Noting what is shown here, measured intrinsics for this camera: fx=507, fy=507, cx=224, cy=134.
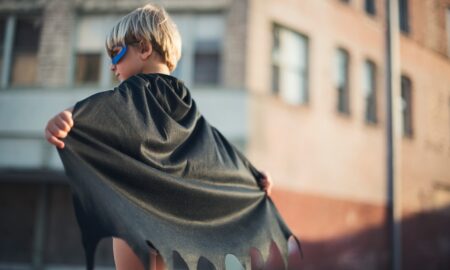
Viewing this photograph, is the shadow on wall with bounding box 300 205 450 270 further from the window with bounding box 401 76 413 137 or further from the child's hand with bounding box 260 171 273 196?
the child's hand with bounding box 260 171 273 196

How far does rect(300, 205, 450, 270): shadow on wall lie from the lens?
736 centimetres

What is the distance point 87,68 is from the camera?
965cm

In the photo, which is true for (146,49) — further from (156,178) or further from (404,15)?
(404,15)

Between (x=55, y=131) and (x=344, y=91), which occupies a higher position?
(x=344, y=91)

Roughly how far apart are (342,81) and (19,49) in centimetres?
676

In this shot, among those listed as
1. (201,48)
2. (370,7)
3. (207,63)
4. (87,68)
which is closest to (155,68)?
(207,63)

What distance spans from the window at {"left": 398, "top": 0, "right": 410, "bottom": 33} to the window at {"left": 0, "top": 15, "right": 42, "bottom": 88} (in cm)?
664

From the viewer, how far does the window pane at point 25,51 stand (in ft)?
32.2

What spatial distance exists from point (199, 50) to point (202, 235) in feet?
25.4

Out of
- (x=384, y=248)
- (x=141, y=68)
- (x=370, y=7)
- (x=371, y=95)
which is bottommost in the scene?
(x=384, y=248)

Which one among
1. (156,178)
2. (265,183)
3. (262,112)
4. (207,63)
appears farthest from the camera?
(207,63)

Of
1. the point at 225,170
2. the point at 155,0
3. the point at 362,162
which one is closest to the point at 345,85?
the point at 362,162

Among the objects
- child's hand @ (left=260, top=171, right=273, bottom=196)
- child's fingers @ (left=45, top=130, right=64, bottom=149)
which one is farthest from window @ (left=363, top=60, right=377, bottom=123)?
child's fingers @ (left=45, top=130, right=64, bottom=149)

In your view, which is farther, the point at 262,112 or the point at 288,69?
the point at 288,69
